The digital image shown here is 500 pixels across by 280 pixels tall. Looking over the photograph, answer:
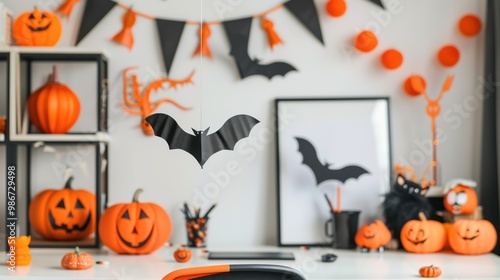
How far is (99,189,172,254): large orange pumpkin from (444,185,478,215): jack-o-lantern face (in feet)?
3.62

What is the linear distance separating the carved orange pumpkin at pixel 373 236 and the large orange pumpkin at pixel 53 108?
1.24 m

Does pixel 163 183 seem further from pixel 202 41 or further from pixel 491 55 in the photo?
pixel 491 55

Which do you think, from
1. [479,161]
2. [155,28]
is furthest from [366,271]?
[155,28]

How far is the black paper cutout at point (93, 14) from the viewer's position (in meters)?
2.87

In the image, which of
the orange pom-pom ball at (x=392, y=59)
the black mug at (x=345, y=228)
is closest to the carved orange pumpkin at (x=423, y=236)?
the black mug at (x=345, y=228)

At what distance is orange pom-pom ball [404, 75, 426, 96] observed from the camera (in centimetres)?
280

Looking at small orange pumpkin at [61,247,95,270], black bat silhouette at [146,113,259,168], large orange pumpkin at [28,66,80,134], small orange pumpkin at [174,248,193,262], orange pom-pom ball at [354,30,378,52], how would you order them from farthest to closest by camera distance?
orange pom-pom ball at [354,30,378,52], large orange pumpkin at [28,66,80,134], small orange pumpkin at [174,248,193,262], small orange pumpkin at [61,247,95,270], black bat silhouette at [146,113,259,168]

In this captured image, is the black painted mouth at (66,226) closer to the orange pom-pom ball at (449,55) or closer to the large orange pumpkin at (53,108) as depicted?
the large orange pumpkin at (53,108)

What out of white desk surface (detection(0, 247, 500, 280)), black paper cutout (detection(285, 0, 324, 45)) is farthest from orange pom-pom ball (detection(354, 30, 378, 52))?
white desk surface (detection(0, 247, 500, 280))

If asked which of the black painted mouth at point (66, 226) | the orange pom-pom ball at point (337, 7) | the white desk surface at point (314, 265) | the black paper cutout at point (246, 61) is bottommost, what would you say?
the white desk surface at point (314, 265)

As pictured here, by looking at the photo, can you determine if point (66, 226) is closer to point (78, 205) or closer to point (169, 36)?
point (78, 205)

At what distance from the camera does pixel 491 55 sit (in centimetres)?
284

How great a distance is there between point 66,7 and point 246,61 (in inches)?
31.2

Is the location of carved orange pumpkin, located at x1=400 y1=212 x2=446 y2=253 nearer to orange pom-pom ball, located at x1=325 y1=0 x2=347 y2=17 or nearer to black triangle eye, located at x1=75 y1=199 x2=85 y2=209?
orange pom-pom ball, located at x1=325 y1=0 x2=347 y2=17
